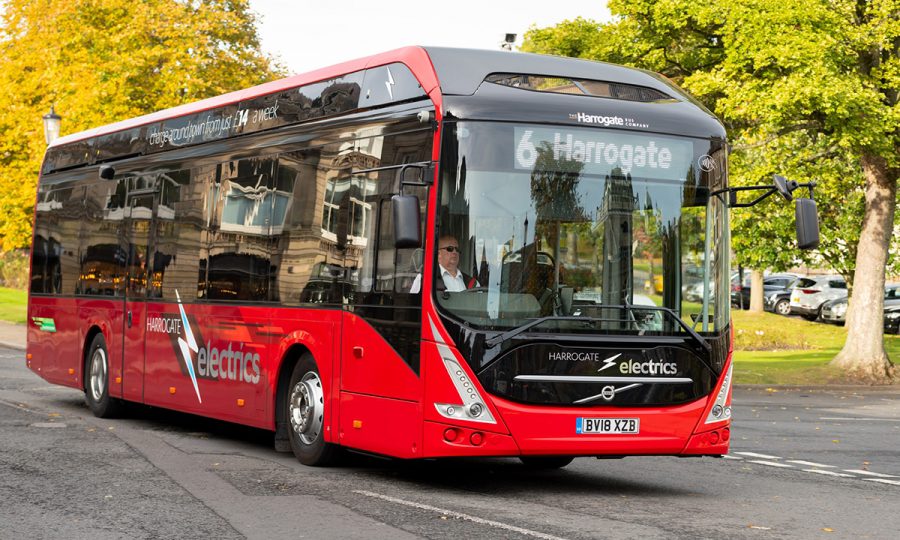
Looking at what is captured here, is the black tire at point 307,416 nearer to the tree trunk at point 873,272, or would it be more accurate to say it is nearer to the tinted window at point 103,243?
the tinted window at point 103,243

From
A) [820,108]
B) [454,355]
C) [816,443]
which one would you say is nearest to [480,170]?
[454,355]

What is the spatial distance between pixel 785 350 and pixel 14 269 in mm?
37577

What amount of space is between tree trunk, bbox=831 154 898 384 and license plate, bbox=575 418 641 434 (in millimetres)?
19649

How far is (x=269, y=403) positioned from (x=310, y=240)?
158cm

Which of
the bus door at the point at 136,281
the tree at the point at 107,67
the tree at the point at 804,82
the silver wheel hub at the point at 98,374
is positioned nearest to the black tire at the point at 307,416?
the bus door at the point at 136,281

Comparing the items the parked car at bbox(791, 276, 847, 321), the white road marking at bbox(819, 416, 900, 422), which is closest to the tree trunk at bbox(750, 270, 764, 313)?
the parked car at bbox(791, 276, 847, 321)

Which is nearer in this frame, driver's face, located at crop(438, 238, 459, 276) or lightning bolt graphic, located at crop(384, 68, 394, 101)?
driver's face, located at crop(438, 238, 459, 276)

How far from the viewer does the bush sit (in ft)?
204

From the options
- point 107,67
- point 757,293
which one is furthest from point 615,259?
point 757,293

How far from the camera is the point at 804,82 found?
25594 millimetres

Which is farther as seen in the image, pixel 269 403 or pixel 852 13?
pixel 852 13

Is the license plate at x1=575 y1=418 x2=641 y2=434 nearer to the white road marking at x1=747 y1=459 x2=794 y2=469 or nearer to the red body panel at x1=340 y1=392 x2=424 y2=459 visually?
the red body panel at x1=340 y1=392 x2=424 y2=459

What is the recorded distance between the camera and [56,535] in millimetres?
8242

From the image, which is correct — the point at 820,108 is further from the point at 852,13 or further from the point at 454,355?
the point at 454,355
